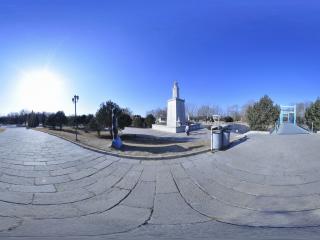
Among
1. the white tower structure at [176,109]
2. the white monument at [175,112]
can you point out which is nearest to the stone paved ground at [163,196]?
the white monument at [175,112]

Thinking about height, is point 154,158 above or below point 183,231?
above

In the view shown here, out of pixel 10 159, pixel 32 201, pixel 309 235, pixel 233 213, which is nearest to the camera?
pixel 309 235

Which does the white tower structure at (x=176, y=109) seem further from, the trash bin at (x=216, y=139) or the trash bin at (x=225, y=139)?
the trash bin at (x=216, y=139)


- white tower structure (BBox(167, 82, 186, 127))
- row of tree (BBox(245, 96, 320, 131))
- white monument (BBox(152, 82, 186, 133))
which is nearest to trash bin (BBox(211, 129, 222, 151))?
row of tree (BBox(245, 96, 320, 131))

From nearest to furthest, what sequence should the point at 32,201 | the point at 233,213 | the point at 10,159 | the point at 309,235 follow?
the point at 309,235, the point at 233,213, the point at 32,201, the point at 10,159

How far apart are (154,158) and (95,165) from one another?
1.78 metres

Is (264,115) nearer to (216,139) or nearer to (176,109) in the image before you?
(176,109)

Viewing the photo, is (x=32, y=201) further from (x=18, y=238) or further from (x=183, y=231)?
(x=183, y=231)

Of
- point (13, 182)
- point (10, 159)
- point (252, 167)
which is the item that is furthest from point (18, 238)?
point (252, 167)

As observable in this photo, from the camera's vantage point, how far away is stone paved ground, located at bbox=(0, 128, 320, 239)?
12.9 feet

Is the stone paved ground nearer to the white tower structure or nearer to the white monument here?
the white monument

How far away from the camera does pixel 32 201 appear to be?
203 inches


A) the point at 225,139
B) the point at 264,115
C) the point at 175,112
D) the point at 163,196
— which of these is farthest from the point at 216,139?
the point at 175,112

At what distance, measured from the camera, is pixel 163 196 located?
5.34m
